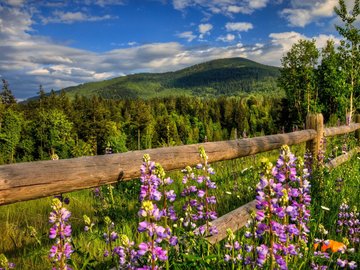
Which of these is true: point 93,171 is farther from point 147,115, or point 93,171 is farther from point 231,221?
point 147,115

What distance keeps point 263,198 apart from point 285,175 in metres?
0.32

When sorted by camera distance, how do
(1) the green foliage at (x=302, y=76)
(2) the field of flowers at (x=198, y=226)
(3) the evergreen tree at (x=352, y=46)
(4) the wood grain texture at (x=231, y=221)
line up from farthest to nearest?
(1) the green foliage at (x=302, y=76) < (3) the evergreen tree at (x=352, y=46) < (4) the wood grain texture at (x=231, y=221) < (2) the field of flowers at (x=198, y=226)

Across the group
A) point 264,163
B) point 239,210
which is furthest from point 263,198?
point 239,210

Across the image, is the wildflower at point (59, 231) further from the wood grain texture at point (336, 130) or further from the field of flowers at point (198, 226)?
the wood grain texture at point (336, 130)

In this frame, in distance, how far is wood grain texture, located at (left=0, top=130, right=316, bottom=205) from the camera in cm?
212

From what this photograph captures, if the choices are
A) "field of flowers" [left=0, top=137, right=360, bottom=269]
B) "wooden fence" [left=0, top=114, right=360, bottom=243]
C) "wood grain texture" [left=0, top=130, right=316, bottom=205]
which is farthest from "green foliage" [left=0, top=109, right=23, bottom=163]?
"wood grain texture" [left=0, top=130, right=316, bottom=205]

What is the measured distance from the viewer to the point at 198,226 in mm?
2980

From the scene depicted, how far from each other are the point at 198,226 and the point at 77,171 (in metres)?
1.17

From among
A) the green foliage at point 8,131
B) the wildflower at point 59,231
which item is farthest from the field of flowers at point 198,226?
the green foliage at point 8,131

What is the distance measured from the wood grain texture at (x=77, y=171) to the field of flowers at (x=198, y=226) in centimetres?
21

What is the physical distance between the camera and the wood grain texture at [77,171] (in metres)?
2.12

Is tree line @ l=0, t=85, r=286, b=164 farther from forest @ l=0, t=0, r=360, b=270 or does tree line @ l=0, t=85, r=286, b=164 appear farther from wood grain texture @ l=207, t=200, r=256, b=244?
wood grain texture @ l=207, t=200, r=256, b=244

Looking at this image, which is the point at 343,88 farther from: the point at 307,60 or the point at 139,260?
the point at 139,260

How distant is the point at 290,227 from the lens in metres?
1.70
